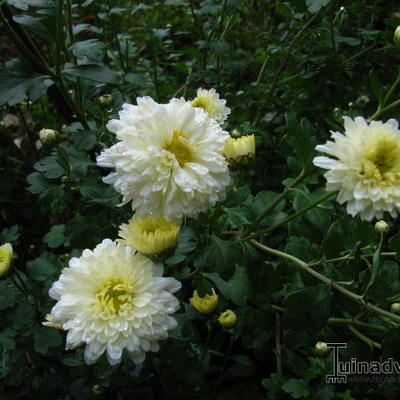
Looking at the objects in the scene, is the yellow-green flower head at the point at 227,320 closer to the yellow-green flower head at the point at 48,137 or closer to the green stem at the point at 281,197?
the green stem at the point at 281,197

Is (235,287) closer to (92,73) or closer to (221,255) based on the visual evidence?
(221,255)

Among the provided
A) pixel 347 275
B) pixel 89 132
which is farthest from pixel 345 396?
pixel 89 132

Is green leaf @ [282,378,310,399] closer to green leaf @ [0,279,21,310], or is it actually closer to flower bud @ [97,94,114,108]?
green leaf @ [0,279,21,310]

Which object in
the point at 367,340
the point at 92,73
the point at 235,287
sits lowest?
the point at 367,340

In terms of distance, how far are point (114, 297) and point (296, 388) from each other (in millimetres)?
668

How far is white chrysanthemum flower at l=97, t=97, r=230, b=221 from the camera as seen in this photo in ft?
2.64

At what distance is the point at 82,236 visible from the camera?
123 centimetres

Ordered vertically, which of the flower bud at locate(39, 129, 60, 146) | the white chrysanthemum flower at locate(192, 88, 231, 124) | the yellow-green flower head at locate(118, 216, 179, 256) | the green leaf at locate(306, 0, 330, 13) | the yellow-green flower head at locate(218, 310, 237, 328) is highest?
the green leaf at locate(306, 0, 330, 13)

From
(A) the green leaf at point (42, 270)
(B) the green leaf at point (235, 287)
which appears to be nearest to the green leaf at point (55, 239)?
(A) the green leaf at point (42, 270)

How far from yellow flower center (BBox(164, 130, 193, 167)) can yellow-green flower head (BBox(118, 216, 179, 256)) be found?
0.14m

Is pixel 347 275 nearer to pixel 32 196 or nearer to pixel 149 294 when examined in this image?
pixel 149 294

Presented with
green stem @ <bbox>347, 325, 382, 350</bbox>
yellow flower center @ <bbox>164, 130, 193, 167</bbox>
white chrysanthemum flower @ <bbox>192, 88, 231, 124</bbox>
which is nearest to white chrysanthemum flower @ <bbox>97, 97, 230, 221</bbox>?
yellow flower center @ <bbox>164, 130, 193, 167</bbox>

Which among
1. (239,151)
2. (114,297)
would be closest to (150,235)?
(114,297)

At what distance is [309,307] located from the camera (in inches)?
38.8
